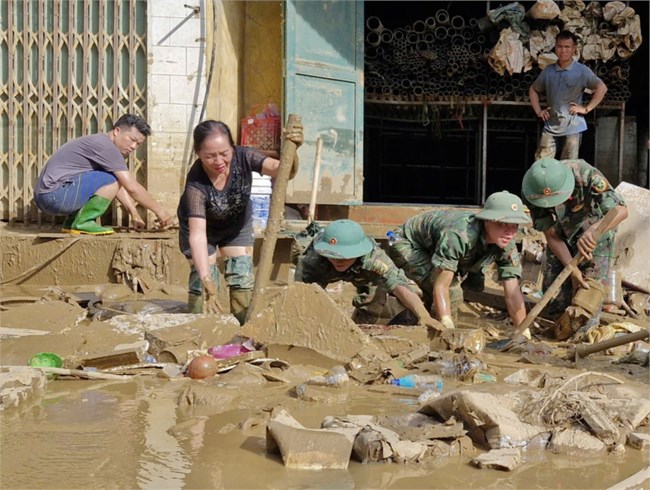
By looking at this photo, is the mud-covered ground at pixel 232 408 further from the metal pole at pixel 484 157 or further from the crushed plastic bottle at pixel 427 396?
the metal pole at pixel 484 157

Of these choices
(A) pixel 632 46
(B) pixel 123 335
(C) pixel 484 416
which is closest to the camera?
(C) pixel 484 416

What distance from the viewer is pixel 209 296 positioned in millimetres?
4977

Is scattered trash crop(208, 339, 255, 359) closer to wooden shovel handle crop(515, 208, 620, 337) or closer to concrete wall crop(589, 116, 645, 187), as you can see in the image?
wooden shovel handle crop(515, 208, 620, 337)

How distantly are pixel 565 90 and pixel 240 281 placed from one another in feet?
14.0

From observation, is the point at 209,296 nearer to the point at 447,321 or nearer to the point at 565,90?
the point at 447,321

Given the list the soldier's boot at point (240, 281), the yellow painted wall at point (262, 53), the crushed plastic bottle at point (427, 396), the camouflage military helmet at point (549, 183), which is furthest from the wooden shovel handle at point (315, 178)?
the crushed plastic bottle at point (427, 396)

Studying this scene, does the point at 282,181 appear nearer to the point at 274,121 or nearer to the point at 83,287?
the point at 83,287

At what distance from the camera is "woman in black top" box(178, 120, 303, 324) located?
5035 mm

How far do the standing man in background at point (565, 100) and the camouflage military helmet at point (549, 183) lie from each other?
2.86 meters

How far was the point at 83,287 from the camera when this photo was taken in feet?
22.9

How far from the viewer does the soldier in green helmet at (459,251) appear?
5.12 metres

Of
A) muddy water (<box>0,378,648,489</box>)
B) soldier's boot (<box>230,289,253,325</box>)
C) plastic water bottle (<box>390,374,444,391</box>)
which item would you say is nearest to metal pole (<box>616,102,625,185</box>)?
soldier's boot (<box>230,289,253,325</box>)

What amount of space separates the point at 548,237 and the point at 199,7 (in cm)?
403

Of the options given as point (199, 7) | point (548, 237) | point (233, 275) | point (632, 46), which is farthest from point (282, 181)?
point (632, 46)
